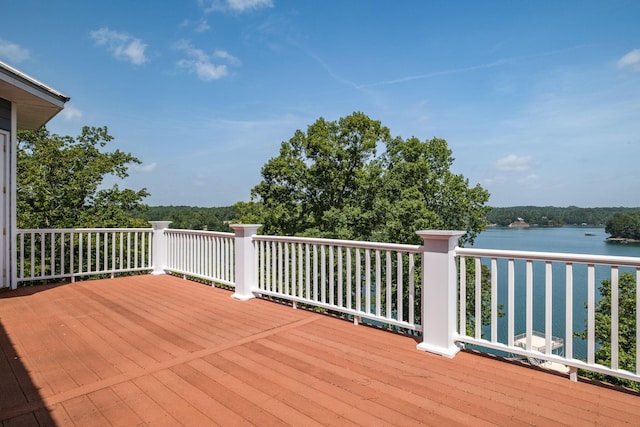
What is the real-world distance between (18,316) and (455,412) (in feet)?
14.5

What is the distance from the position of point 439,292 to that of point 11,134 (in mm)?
5769

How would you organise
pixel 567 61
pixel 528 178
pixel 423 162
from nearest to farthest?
1. pixel 567 61
2. pixel 423 162
3. pixel 528 178

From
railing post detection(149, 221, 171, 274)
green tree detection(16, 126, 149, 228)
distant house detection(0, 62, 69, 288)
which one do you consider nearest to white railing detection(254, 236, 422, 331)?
railing post detection(149, 221, 171, 274)

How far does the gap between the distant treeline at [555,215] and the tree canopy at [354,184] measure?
20.4ft

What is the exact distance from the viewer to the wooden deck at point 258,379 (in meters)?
1.90

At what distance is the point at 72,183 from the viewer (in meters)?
11.2

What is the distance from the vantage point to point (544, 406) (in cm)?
199

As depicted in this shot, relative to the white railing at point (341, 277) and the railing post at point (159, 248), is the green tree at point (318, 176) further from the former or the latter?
the white railing at point (341, 277)

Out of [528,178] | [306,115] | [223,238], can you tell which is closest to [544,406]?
[223,238]

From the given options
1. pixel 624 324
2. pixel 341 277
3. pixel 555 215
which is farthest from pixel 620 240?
pixel 341 277

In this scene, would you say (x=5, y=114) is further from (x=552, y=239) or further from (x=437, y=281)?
(x=552, y=239)

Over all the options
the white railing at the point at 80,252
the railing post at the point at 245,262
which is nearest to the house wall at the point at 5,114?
the white railing at the point at 80,252

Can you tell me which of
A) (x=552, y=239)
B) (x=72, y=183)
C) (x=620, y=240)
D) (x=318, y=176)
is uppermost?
(x=318, y=176)

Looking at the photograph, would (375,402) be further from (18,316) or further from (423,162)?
(423,162)
